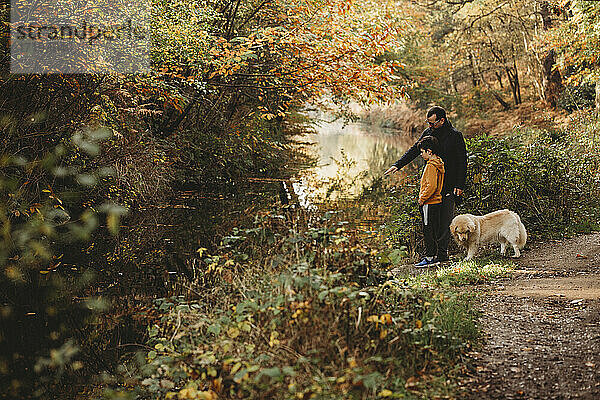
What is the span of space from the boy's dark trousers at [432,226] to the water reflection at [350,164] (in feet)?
25.6

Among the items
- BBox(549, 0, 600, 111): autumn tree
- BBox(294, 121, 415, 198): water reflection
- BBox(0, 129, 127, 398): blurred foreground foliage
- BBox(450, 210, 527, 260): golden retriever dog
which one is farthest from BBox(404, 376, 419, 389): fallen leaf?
BBox(294, 121, 415, 198): water reflection

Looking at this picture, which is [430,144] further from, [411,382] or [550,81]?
[550,81]

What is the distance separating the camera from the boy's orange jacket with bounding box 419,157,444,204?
805cm

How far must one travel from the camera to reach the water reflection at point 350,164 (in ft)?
58.6

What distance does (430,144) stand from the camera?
8070mm

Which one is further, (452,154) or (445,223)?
(445,223)

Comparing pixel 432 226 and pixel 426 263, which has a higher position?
pixel 432 226

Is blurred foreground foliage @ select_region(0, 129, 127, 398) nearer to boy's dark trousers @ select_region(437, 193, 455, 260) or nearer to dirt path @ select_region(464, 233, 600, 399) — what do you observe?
dirt path @ select_region(464, 233, 600, 399)

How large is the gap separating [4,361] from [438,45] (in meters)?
28.0

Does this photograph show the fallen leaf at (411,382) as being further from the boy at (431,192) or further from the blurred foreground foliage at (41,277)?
the boy at (431,192)

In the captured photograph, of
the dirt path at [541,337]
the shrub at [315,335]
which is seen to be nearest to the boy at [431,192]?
the dirt path at [541,337]

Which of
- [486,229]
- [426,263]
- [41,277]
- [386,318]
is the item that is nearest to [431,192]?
[486,229]

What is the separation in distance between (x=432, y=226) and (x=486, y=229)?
76 cm

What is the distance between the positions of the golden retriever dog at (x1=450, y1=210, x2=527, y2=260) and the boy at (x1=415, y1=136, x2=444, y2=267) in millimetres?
316
